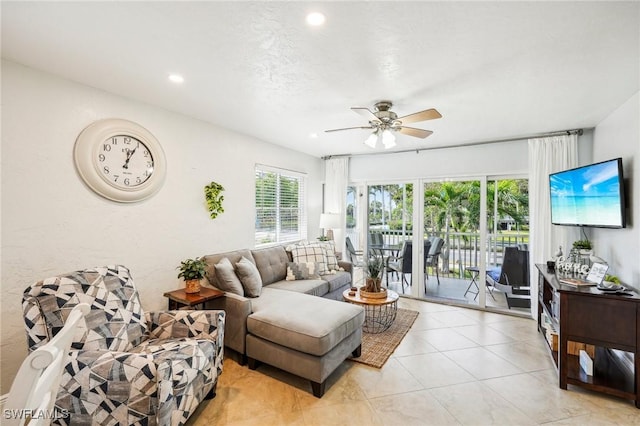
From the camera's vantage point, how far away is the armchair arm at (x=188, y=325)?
219 centimetres

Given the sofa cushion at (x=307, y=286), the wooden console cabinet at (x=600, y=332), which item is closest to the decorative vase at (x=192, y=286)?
the sofa cushion at (x=307, y=286)

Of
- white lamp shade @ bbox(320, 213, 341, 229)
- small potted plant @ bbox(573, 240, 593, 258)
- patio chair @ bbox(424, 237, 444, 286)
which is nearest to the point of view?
small potted plant @ bbox(573, 240, 593, 258)

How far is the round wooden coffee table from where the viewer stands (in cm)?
316

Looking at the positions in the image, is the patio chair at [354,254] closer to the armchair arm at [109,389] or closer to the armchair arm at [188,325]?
the armchair arm at [188,325]

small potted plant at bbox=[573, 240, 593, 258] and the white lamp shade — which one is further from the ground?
the white lamp shade

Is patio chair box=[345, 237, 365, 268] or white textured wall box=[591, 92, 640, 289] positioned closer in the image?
white textured wall box=[591, 92, 640, 289]

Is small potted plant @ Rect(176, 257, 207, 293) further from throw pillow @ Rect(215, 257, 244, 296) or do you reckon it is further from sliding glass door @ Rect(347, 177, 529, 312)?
sliding glass door @ Rect(347, 177, 529, 312)

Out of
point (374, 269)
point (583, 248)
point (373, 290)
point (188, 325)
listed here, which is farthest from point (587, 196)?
point (188, 325)

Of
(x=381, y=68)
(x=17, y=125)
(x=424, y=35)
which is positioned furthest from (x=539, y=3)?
(x=17, y=125)

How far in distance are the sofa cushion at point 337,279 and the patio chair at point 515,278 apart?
223 centimetres

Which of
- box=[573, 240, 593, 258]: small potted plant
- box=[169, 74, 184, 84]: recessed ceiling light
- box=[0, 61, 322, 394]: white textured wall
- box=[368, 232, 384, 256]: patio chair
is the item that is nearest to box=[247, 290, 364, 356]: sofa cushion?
box=[0, 61, 322, 394]: white textured wall

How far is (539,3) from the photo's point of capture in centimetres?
147

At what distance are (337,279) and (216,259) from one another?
175cm

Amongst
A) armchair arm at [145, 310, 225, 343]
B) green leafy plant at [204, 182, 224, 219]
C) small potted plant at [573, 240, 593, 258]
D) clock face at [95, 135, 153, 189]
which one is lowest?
armchair arm at [145, 310, 225, 343]
